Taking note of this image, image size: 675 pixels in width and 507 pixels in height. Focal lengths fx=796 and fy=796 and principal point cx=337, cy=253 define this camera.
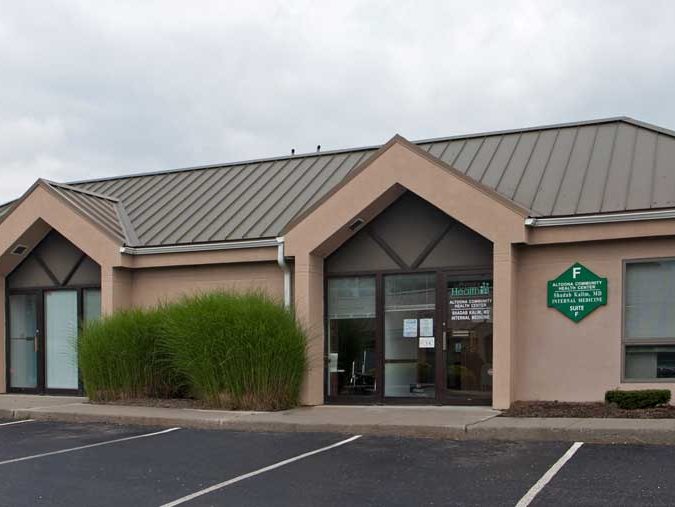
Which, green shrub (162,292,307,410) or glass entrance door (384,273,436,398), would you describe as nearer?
green shrub (162,292,307,410)

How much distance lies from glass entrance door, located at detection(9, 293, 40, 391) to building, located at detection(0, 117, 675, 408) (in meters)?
0.04

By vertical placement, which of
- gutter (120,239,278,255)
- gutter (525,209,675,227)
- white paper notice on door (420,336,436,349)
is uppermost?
gutter (525,209,675,227)

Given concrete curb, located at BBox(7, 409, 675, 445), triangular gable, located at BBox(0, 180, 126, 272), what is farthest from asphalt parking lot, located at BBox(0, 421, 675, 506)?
triangular gable, located at BBox(0, 180, 126, 272)

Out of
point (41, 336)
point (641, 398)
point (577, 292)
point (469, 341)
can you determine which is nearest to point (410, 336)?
point (469, 341)

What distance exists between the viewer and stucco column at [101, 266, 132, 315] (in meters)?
15.6

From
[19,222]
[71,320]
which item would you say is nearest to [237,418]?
[71,320]

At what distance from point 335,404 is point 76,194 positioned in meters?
7.48

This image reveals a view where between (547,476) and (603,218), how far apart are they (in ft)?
17.3

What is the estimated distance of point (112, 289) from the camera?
1561 cm

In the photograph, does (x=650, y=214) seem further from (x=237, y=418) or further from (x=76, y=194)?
(x=76, y=194)

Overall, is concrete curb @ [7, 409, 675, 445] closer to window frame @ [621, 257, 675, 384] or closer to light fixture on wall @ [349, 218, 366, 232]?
window frame @ [621, 257, 675, 384]

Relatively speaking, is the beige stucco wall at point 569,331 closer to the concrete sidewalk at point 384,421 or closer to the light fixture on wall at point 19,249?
the concrete sidewalk at point 384,421

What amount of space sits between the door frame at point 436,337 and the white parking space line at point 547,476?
152 inches

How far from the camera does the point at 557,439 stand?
32.3 ft
